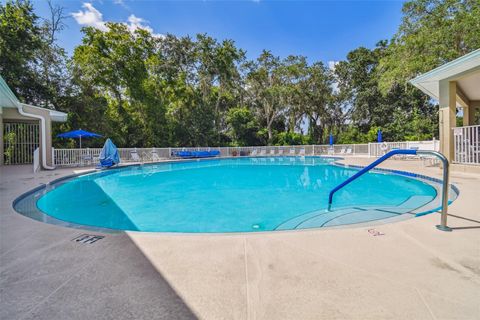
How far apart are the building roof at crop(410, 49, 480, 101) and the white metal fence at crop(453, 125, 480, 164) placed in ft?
5.19

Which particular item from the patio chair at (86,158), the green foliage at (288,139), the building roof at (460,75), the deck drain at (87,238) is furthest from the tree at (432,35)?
the patio chair at (86,158)

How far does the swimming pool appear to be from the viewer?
405cm

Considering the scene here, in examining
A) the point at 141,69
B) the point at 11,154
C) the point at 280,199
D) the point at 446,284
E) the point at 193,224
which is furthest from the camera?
the point at 141,69

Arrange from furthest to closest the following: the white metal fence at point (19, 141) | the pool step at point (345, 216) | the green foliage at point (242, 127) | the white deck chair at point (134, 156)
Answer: the green foliage at point (242, 127) → the white deck chair at point (134, 156) → the white metal fence at point (19, 141) → the pool step at point (345, 216)

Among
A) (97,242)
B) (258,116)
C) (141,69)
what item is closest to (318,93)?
(258,116)

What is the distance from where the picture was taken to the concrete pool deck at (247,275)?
1.46 meters

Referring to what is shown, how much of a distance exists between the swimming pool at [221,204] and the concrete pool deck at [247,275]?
3.50 feet

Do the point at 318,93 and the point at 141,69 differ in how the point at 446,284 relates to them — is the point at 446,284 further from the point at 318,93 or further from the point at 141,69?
the point at 318,93

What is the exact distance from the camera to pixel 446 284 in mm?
1673

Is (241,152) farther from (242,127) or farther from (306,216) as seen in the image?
(306,216)

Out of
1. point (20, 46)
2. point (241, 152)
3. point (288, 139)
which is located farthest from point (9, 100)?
point (288, 139)

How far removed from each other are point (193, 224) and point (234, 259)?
2.25 metres

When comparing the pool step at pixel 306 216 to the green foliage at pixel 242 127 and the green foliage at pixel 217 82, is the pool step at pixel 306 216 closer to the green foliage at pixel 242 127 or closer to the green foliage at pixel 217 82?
the green foliage at pixel 217 82

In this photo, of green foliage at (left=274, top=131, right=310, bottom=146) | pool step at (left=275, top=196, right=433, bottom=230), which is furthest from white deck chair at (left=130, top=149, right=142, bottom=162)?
green foliage at (left=274, top=131, right=310, bottom=146)
